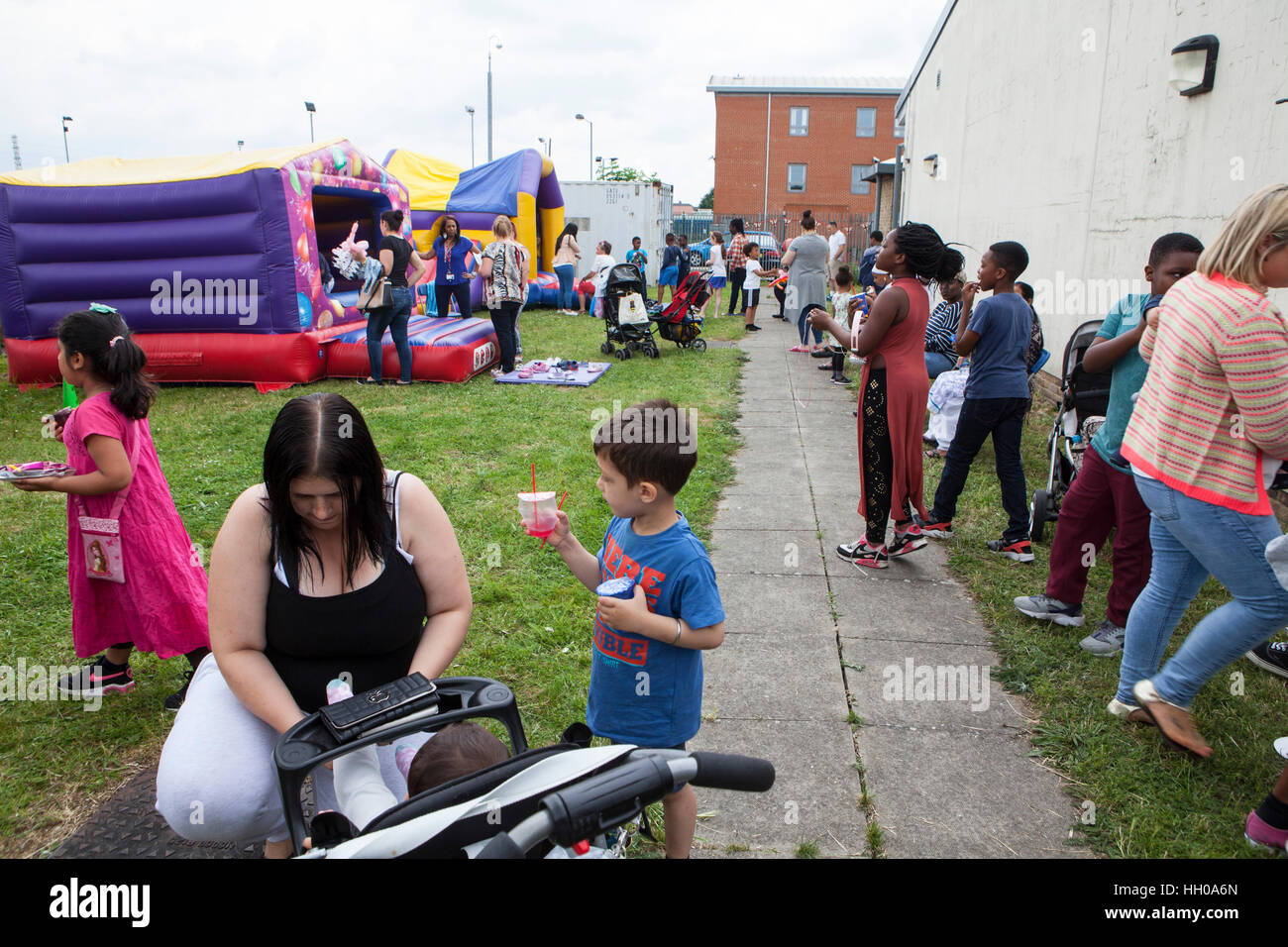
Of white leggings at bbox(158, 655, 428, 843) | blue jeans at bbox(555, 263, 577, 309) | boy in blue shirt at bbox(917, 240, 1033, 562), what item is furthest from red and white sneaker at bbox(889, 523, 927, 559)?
blue jeans at bbox(555, 263, 577, 309)

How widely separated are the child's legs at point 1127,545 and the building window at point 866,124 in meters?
47.6

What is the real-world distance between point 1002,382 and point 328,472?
386cm

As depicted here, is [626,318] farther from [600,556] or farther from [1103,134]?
[600,556]

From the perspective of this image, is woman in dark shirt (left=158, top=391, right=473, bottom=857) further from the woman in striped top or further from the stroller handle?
the woman in striped top

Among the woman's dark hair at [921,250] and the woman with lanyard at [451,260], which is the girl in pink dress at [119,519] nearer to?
the woman's dark hair at [921,250]

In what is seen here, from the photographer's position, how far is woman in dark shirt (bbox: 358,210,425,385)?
8.98m

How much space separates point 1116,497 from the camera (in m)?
3.53

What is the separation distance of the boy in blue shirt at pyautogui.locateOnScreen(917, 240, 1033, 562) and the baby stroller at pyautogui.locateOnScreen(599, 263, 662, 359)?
724 centimetres

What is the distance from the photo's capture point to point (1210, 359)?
8.20 ft

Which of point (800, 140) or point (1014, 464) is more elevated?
point (800, 140)

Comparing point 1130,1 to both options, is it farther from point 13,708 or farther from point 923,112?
point 923,112

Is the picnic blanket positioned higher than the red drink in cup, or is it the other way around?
the red drink in cup

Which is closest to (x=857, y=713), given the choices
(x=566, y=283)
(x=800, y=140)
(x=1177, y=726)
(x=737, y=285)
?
(x=1177, y=726)

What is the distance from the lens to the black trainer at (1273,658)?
11.2 ft
